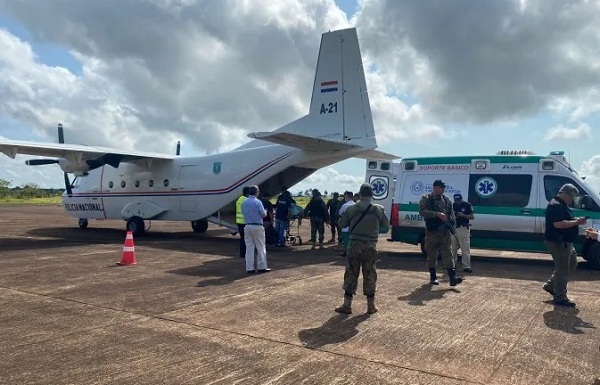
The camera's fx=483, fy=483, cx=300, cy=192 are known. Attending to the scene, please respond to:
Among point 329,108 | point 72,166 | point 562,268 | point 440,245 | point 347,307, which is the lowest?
point 347,307

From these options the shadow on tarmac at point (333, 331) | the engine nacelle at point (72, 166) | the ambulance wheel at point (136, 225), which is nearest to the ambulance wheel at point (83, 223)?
the engine nacelle at point (72, 166)

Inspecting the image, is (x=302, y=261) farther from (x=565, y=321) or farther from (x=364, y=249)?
(x=565, y=321)

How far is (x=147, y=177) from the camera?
781 inches

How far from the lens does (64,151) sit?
16969mm

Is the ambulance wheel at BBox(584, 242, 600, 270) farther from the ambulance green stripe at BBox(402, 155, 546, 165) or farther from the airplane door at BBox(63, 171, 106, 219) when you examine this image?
the airplane door at BBox(63, 171, 106, 219)

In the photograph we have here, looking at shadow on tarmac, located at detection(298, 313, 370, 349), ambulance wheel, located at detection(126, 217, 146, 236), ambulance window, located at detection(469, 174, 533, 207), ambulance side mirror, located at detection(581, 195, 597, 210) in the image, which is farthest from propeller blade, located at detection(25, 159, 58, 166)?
ambulance side mirror, located at detection(581, 195, 597, 210)

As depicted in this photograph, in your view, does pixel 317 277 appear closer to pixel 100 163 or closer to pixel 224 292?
pixel 224 292

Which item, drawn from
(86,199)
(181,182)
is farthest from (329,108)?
(86,199)

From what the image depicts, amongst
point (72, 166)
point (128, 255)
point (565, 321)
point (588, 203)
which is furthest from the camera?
point (72, 166)

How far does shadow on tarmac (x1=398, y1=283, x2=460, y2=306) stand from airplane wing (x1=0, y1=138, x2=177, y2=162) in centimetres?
1305

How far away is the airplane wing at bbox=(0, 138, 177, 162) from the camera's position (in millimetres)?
15373

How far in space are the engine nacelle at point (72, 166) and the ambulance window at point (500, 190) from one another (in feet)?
47.1

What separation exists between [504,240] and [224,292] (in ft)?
25.3

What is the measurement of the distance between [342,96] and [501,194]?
5541 millimetres
